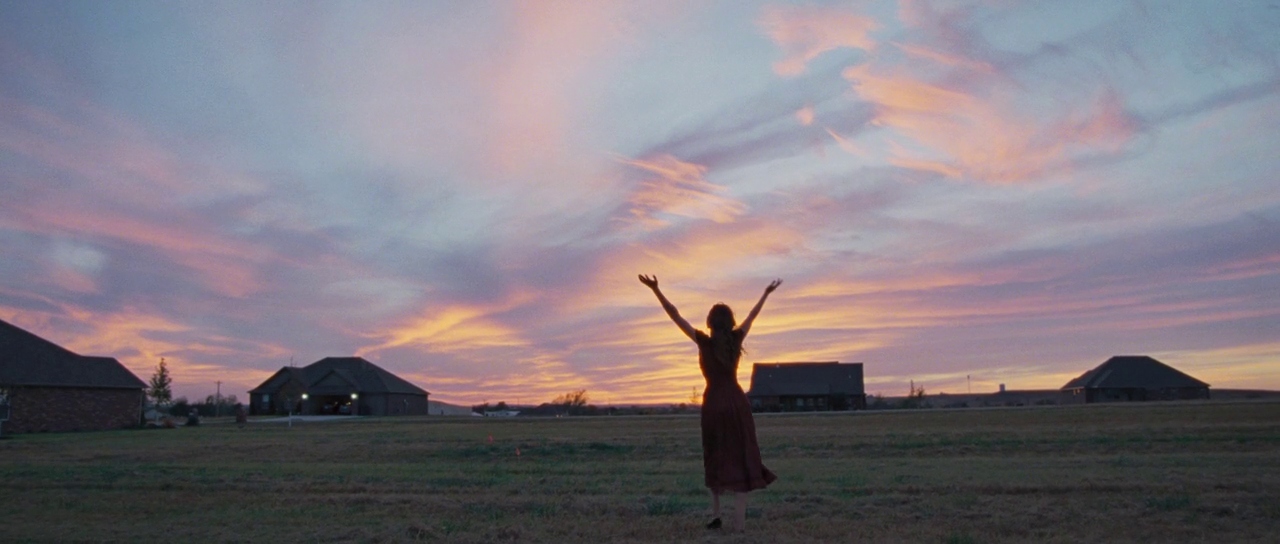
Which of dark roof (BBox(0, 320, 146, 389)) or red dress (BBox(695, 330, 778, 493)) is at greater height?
dark roof (BBox(0, 320, 146, 389))

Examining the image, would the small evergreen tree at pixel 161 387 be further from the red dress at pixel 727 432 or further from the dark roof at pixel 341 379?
the red dress at pixel 727 432

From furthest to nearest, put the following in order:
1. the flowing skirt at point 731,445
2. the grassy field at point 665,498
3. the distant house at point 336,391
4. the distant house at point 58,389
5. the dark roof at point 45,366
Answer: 1. the distant house at point 336,391
2. the dark roof at point 45,366
3. the distant house at point 58,389
4. the grassy field at point 665,498
5. the flowing skirt at point 731,445

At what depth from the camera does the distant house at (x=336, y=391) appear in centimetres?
9331

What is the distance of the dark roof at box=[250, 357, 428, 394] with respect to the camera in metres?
93.9

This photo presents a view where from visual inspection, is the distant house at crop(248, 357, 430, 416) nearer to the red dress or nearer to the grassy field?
the grassy field

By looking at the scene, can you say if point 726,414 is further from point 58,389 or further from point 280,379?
point 280,379

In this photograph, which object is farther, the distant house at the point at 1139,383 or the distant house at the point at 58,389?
the distant house at the point at 1139,383

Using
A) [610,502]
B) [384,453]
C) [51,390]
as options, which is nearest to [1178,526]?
[610,502]

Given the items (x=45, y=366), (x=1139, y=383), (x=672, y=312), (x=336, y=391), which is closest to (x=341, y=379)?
(x=336, y=391)

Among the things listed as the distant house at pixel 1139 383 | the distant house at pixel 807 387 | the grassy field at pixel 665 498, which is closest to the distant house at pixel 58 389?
the grassy field at pixel 665 498

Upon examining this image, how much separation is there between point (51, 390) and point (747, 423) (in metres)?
54.7

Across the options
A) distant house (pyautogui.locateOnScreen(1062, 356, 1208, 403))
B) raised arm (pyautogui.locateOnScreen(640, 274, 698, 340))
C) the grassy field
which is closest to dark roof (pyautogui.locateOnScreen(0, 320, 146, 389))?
the grassy field

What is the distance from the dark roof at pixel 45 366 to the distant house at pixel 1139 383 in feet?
310

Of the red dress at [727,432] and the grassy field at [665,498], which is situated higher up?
the red dress at [727,432]
